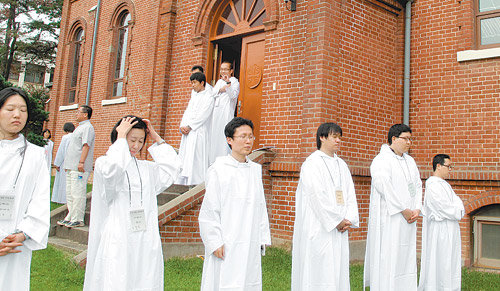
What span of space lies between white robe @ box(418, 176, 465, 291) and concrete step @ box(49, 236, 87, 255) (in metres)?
4.97

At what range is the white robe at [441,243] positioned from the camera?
5.64m

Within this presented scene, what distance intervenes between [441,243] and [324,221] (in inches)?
94.1

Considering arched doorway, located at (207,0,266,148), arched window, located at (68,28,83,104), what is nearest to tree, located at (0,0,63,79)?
arched window, located at (68,28,83,104)

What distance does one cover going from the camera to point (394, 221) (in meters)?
4.92

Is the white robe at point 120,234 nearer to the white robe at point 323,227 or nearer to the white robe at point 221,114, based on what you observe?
the white robe at point 323,227

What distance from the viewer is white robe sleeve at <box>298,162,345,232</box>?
4.25 metres

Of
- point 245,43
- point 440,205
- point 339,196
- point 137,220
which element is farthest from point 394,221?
point 245,43

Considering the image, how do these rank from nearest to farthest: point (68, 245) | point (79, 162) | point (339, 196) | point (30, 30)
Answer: point (339, 196) → point (68, 245) → point (79, 162) → point (30, 30)

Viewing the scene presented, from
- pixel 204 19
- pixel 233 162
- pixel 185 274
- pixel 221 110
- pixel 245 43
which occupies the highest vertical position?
pixel 204 19

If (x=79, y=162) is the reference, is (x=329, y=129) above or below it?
above

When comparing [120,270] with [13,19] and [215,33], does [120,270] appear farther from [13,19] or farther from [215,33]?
[13,19]

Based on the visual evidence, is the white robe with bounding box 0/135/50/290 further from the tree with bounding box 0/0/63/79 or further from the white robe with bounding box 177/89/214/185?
the tree with bounding box 0/0/63/79

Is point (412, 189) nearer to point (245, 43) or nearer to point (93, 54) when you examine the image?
point (245, 43)

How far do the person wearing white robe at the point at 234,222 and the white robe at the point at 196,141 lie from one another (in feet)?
12.1
